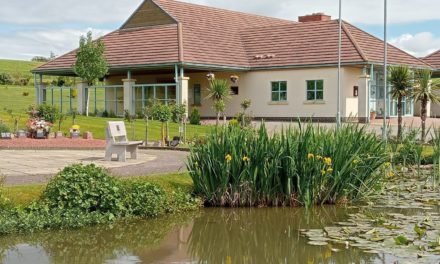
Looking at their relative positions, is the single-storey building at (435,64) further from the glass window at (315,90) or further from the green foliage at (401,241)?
the green foliage at (401,241)

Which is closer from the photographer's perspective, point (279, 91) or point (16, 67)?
point (279, 91)

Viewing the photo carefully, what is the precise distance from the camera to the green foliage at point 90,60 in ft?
127

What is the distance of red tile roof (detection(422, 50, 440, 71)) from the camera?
47625 millimetres

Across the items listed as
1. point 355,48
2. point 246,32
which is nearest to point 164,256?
point 355,48

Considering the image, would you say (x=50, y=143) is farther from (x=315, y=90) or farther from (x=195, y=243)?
(x=315, y=90)

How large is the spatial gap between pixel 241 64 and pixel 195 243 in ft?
106

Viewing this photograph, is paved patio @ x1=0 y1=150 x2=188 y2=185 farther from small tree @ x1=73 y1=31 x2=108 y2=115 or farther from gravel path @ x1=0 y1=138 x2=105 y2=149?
small tree @ x1=73 y1=31 x2=108 y2=115

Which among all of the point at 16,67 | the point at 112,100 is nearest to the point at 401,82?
the point at 112,100

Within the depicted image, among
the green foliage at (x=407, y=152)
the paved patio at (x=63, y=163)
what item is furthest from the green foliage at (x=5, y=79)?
the green foliage at (x=407, y=152)

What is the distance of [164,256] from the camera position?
28.3ft

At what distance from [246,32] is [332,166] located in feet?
114

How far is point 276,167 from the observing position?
1186 cm

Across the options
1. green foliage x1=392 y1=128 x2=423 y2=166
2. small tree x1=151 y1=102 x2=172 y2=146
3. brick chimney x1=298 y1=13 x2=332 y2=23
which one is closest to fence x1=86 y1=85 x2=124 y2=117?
brick chimney x1=298 y1=13 x2=332 y2=23

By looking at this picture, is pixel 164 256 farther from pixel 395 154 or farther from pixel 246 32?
pixel 246 32
